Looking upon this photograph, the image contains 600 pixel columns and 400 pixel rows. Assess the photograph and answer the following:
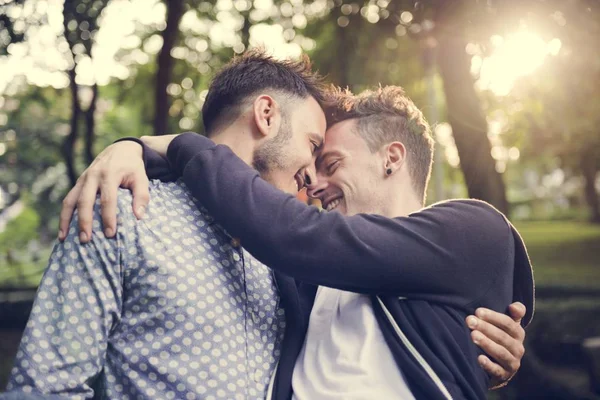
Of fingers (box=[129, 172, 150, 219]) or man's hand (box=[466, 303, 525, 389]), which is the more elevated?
fingers (box=[129, 172, 150, 219])

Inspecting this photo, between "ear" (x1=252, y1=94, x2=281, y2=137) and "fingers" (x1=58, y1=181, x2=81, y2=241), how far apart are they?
85 cm

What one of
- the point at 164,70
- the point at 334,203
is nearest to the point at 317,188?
the point at 334,203

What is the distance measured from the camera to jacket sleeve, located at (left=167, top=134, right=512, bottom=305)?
226 centimetres

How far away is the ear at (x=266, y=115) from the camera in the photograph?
9.25 ft

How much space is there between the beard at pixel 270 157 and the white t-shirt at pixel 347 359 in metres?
0.61

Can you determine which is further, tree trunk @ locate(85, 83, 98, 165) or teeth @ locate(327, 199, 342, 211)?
tree trunk @ locate(85, 83, 98, 165)

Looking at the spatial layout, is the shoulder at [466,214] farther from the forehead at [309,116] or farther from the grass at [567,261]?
the grass at [567,261]

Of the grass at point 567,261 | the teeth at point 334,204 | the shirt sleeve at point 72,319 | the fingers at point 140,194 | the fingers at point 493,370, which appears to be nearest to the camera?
the shirt sleeve at point 72,319

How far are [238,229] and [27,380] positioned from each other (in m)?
0.80

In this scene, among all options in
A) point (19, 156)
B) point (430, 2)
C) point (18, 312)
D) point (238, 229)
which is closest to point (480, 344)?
point (238, 229)

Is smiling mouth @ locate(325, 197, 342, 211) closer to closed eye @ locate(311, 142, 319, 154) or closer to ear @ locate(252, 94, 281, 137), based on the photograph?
closed eye @ locate(311, 142, 319, 154)

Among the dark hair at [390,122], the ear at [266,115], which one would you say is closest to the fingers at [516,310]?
the dark hair at [390,122]

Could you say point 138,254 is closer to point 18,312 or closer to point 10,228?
point 18,312

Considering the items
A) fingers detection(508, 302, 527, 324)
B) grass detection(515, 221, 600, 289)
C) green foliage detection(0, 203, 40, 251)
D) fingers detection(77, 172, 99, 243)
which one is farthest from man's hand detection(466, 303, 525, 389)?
green foliage detection(0, 203, 40, 251)
